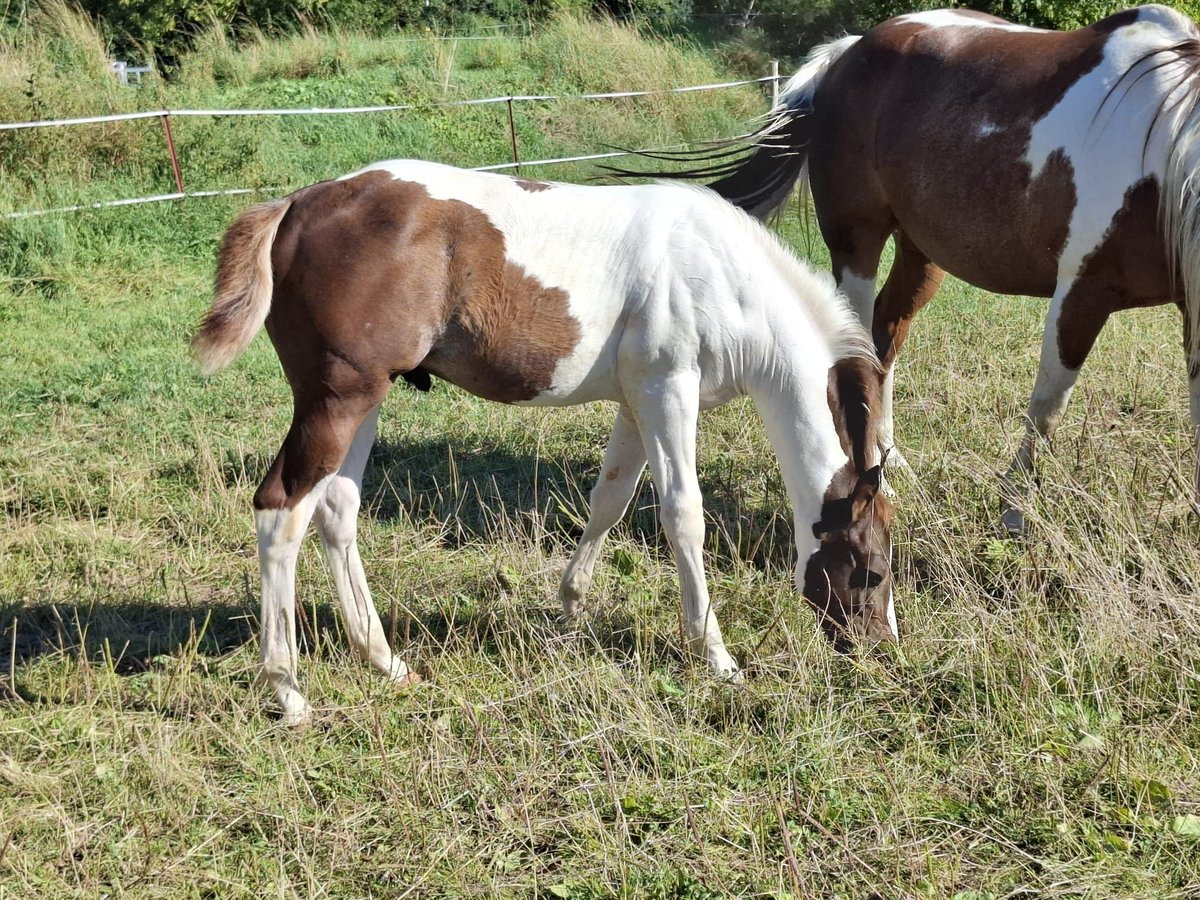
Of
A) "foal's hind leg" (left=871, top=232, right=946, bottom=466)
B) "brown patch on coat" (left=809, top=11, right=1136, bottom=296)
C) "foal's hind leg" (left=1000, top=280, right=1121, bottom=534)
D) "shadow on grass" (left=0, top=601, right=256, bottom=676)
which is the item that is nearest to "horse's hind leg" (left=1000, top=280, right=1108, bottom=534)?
"foal's hind leg" (left=1000, top=280, right=1121, bottom=534)

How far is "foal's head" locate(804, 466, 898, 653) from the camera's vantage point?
140 inches

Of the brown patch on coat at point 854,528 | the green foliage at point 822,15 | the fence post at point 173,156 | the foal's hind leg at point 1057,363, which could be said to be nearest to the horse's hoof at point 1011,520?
the foal's hind leg at point 1057,363

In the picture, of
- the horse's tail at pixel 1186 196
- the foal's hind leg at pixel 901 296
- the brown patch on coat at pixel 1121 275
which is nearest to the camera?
the horse's tail at pixel 1186 196

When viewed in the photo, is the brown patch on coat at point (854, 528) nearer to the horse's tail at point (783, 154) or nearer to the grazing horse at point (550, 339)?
the grazing horse at point (550, 339)

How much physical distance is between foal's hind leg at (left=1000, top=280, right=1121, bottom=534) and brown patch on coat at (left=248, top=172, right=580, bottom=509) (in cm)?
201

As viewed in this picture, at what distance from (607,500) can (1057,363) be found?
6.26 feet

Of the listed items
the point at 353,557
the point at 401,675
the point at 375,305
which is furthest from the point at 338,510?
the point at 375,305

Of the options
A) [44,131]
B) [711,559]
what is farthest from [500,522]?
[44,131]

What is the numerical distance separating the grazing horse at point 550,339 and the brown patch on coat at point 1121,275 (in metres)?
1.22

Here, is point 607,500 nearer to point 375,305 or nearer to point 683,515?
point 683,515

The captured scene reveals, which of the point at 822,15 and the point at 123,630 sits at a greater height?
the point at 822,15

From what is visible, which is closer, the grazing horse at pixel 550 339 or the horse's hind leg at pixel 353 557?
the grazing horse at pixel 550 339

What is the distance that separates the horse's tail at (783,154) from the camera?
18.7 ft

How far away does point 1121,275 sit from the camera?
168 inches
